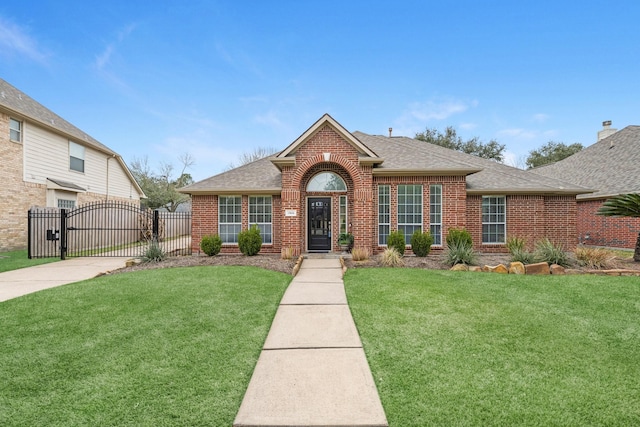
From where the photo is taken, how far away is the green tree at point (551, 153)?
3331 cm

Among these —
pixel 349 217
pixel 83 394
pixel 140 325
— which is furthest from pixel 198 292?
pixel 349 217

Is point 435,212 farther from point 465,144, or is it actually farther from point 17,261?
point 465,144

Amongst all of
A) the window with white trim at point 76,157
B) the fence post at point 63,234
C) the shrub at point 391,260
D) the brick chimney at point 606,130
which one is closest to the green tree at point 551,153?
the brick chimney at point 606,130

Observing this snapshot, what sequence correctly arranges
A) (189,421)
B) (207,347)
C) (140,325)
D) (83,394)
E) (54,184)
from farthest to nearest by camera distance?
(54,184) < (140,325) < (207,347) < (83,394) < (189,421)

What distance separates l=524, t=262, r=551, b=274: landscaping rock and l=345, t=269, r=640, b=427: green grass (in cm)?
108

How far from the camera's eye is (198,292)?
239 inches

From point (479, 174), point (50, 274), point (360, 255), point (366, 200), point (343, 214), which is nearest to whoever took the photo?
point (50, 274)

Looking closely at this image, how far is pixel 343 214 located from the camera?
12102 mm

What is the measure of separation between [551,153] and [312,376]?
42748 millimetres

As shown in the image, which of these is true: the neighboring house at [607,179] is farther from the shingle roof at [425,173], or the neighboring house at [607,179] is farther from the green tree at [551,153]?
the green tree at [551,153]

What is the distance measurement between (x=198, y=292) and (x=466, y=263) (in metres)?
7.52

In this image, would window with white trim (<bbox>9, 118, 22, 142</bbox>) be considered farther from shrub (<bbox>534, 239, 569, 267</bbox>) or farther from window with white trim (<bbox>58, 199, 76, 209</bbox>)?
shrub (<bbox>534, 239, 569, 267</bbox>)

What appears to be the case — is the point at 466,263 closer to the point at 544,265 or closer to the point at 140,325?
the point at 544,265

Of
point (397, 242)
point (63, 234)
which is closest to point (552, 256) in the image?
point (397, 242)
